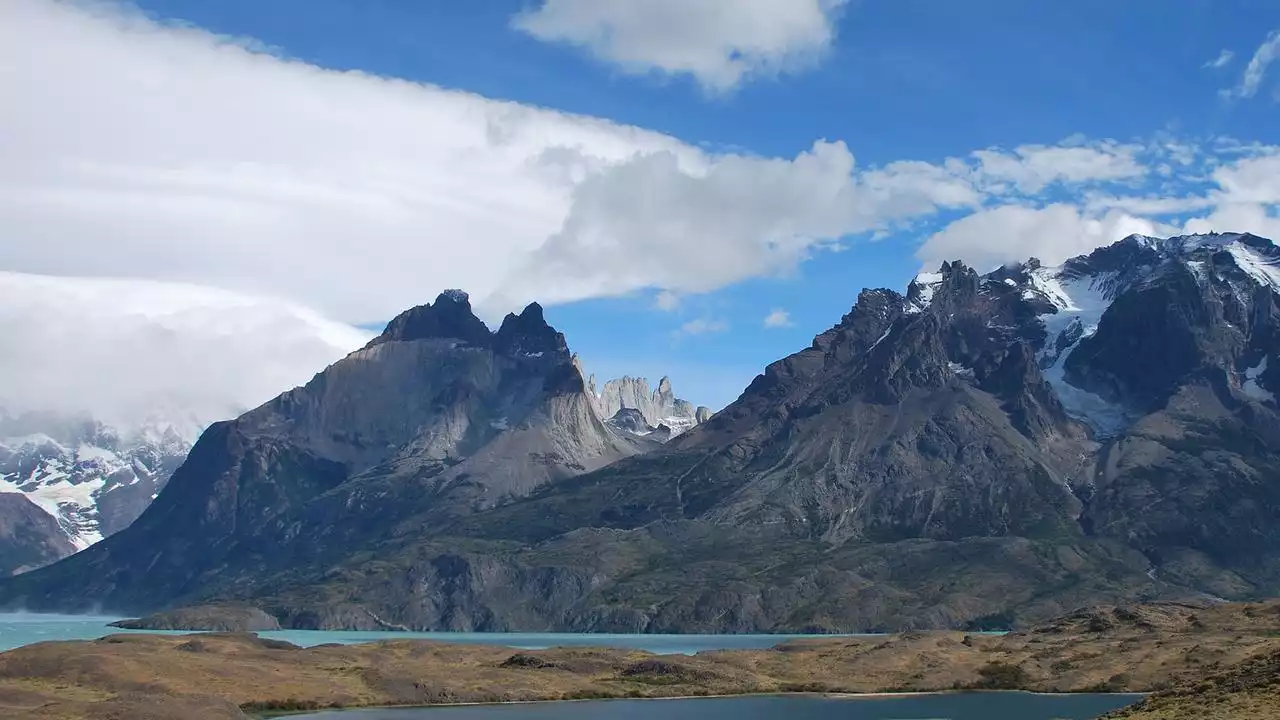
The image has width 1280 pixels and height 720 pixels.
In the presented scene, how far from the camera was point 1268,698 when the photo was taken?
5832 inches

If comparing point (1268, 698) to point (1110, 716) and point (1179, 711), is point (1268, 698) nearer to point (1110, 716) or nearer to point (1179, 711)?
point (1179, 711)

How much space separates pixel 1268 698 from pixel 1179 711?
8.58 meters

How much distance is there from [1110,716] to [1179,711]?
14.5 meters

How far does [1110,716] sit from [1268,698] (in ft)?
69.7

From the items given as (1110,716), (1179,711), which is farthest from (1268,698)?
(1110,716)

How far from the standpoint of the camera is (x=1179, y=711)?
152m

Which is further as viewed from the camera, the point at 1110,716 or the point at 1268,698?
the point at 1110,716

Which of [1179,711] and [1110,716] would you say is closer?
[1179,711]

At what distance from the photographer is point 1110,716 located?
166000mm
